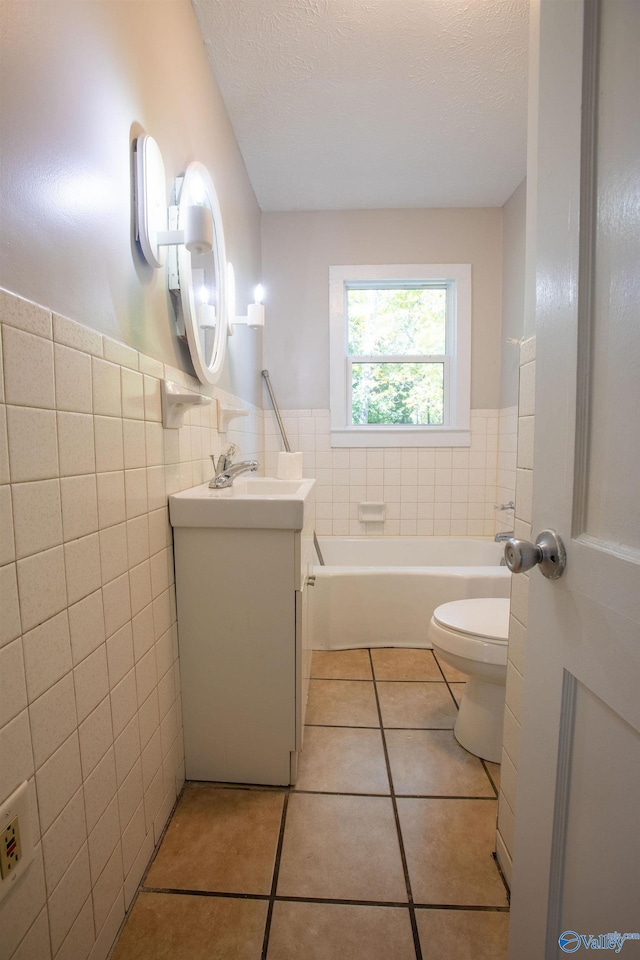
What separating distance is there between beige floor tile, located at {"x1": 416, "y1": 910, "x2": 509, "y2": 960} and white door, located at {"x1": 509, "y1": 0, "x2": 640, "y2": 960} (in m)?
0.38

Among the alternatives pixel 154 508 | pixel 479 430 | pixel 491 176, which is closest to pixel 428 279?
pixel 491 176

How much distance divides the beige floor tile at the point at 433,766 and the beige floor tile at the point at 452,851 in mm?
42

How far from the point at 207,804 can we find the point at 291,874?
1.08ft

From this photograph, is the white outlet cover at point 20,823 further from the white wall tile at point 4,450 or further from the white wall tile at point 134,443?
the white wall tile at point 134,443

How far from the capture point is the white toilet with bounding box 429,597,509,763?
1.26 meters

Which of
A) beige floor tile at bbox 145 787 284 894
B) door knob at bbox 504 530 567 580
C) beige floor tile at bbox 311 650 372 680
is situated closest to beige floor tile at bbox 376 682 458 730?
beige floor tile at bbox 311 650 372 680

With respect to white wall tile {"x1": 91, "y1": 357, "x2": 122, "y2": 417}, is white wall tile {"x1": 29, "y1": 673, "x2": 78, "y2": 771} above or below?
below

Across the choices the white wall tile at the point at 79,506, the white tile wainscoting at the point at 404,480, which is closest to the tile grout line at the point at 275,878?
the white wall tile at the point at 79,506

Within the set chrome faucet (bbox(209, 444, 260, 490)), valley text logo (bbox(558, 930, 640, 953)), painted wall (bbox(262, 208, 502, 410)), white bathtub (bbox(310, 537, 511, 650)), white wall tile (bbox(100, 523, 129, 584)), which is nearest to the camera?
valley text logo (bbox(558, 930, 640, 953))

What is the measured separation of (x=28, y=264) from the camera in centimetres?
64

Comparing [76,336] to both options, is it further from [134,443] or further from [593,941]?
[593,941]

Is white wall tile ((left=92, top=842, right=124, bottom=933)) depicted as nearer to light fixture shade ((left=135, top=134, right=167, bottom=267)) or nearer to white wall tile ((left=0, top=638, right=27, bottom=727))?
white wall tile ((left=0, top=638, right=27, bottom=727))

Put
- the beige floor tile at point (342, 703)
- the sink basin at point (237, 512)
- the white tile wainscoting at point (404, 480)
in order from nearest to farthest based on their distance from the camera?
the sink basin at point (237, 512) < the beige floor tile at point (342, 703) < the white tile wainscoting at point (404, 480)

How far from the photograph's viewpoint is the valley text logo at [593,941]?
16.2 inches
